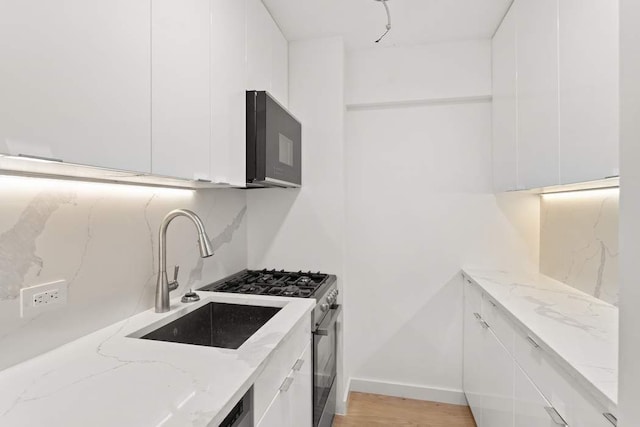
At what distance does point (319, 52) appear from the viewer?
2.40 meters

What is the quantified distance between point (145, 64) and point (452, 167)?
86.1 inches

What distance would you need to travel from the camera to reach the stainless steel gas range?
174 cm

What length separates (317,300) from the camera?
1758 millimetres

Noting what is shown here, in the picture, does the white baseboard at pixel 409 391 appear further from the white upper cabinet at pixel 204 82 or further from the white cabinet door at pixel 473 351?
the white upper cabinet at pixel 204 82

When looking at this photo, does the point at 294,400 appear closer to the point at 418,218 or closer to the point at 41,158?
the point at 41,158

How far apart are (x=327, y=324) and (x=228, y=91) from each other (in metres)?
1.34

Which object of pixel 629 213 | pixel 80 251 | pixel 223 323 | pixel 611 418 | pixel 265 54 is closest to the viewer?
pixel 629 213

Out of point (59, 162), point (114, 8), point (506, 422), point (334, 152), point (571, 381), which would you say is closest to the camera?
point (59, 162)

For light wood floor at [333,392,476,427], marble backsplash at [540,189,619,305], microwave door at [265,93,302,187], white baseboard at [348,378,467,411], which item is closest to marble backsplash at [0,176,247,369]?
microwave door at [265,93,302,187]

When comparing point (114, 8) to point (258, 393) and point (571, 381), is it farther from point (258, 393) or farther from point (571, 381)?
point (571, 381)

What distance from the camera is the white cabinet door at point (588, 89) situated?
1.18 m

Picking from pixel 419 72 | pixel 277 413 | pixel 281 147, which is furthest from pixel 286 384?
pixel 419 72

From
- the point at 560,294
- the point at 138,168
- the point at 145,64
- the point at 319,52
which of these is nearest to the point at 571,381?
the point at 560,294

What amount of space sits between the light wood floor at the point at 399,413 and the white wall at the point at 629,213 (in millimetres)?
2040
